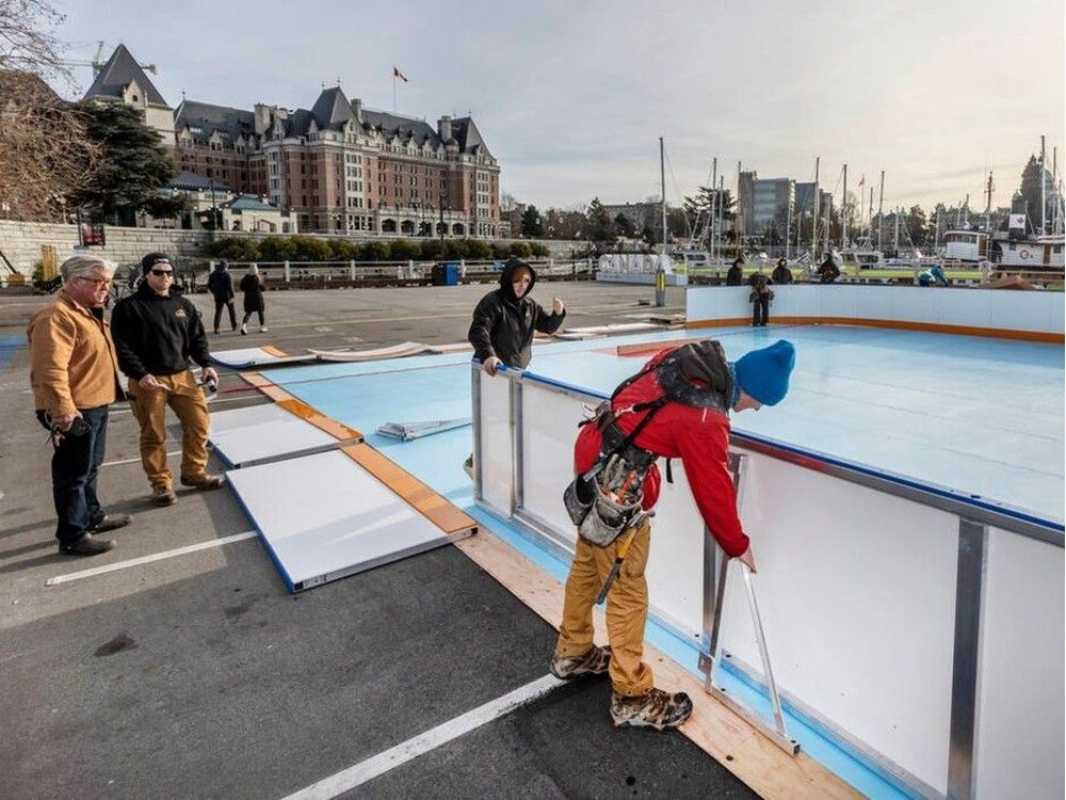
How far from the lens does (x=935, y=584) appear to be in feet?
6.87

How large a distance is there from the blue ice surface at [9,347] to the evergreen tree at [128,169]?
45276mm

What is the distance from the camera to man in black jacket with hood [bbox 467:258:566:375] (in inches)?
190

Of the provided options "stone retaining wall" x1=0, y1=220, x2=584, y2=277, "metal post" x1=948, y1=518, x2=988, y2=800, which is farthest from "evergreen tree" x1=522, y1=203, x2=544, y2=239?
"metal post" x1=948, y1=518, x2=988, y2=800

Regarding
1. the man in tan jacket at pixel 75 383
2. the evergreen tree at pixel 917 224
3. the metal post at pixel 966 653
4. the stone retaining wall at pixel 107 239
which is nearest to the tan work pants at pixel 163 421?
the man in tan jacket at pixel 75 383

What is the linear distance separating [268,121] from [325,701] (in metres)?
125

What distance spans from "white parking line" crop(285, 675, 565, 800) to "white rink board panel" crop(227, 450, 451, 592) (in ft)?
4.91

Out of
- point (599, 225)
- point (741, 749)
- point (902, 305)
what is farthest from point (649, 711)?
point (599, 225)

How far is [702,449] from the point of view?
7.29 feet

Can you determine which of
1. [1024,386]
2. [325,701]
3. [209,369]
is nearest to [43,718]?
[325,701]

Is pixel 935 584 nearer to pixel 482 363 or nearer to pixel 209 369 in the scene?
pixel 482 363

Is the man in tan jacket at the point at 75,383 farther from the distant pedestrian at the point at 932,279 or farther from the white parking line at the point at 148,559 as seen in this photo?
the distant pedestrian at the point at 932,279

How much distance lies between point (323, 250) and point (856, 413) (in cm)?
4680

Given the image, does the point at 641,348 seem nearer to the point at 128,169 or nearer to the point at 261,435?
the point at 261,435

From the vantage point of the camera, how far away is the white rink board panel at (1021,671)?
1.81 m
